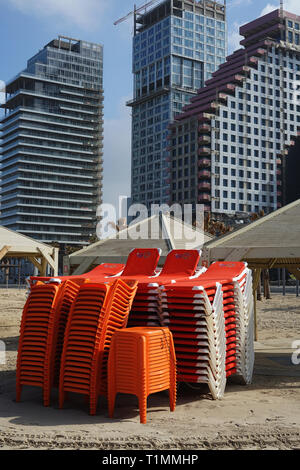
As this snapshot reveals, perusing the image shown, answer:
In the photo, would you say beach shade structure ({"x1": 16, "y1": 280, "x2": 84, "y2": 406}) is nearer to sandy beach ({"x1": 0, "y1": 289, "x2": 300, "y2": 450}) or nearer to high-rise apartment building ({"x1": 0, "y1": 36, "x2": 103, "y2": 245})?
sandy beach ({"x1": 0, "y1": 289, "x2": 300, "y2": 450})

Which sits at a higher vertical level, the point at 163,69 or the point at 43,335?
the point at 163,69

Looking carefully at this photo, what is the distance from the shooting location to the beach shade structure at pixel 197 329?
323 inches

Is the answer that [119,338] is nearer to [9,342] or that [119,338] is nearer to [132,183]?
[9,342]

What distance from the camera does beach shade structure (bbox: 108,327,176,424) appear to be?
23.8ft

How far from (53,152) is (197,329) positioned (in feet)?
402

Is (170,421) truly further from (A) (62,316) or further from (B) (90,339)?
(A) (62,316)

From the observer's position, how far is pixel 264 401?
858 cm

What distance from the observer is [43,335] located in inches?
330

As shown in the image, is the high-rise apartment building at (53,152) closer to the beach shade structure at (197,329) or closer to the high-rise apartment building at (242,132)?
the high-rise apartment building at (242,132)

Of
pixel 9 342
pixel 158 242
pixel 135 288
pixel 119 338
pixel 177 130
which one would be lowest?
pixel 9 342

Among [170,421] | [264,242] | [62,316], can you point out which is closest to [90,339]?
[62,316]

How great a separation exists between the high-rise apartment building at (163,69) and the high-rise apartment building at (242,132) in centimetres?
1953

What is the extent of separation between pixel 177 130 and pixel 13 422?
10350cm
